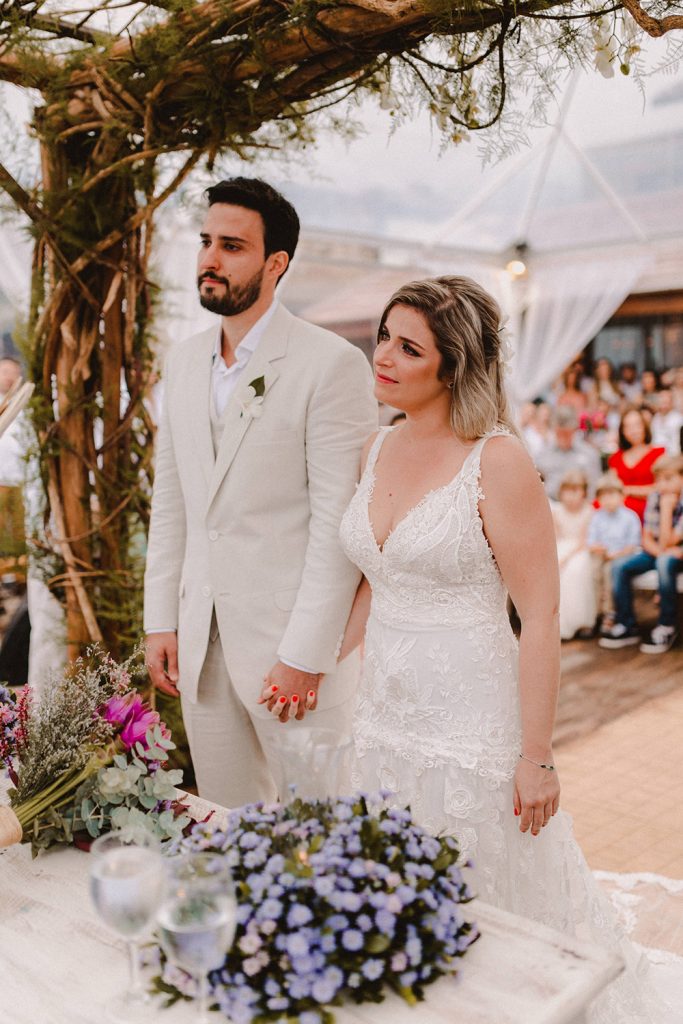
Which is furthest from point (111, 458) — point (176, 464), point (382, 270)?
point (382, 270)

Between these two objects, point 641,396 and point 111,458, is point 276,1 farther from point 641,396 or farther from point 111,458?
point 641,396

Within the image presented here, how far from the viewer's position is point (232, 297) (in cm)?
215

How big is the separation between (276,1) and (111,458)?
4.27 ft

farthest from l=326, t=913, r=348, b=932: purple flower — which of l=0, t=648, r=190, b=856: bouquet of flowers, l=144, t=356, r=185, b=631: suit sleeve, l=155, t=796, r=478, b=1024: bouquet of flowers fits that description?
l=144, t=356, r=185, b=631: suit sleeve

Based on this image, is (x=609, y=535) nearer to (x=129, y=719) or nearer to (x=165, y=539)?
(x=165, y=539)

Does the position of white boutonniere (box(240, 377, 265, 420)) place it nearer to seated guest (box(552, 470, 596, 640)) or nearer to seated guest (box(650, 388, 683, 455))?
seated guest (box(552, 470, 596, 640))

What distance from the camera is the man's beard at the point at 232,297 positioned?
214 centimetres

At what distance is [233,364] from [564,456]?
5278 mm

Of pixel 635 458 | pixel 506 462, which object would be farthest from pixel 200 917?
pixel 635 458

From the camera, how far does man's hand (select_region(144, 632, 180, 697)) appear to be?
7.77ft

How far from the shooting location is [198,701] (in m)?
2.30

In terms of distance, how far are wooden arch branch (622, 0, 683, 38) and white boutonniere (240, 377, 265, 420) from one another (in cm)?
102

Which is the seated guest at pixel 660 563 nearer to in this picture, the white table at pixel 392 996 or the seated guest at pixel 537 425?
the seated guest at pixel 537 425

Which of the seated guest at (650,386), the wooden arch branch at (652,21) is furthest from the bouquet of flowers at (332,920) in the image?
the seated guest at (650,386)
